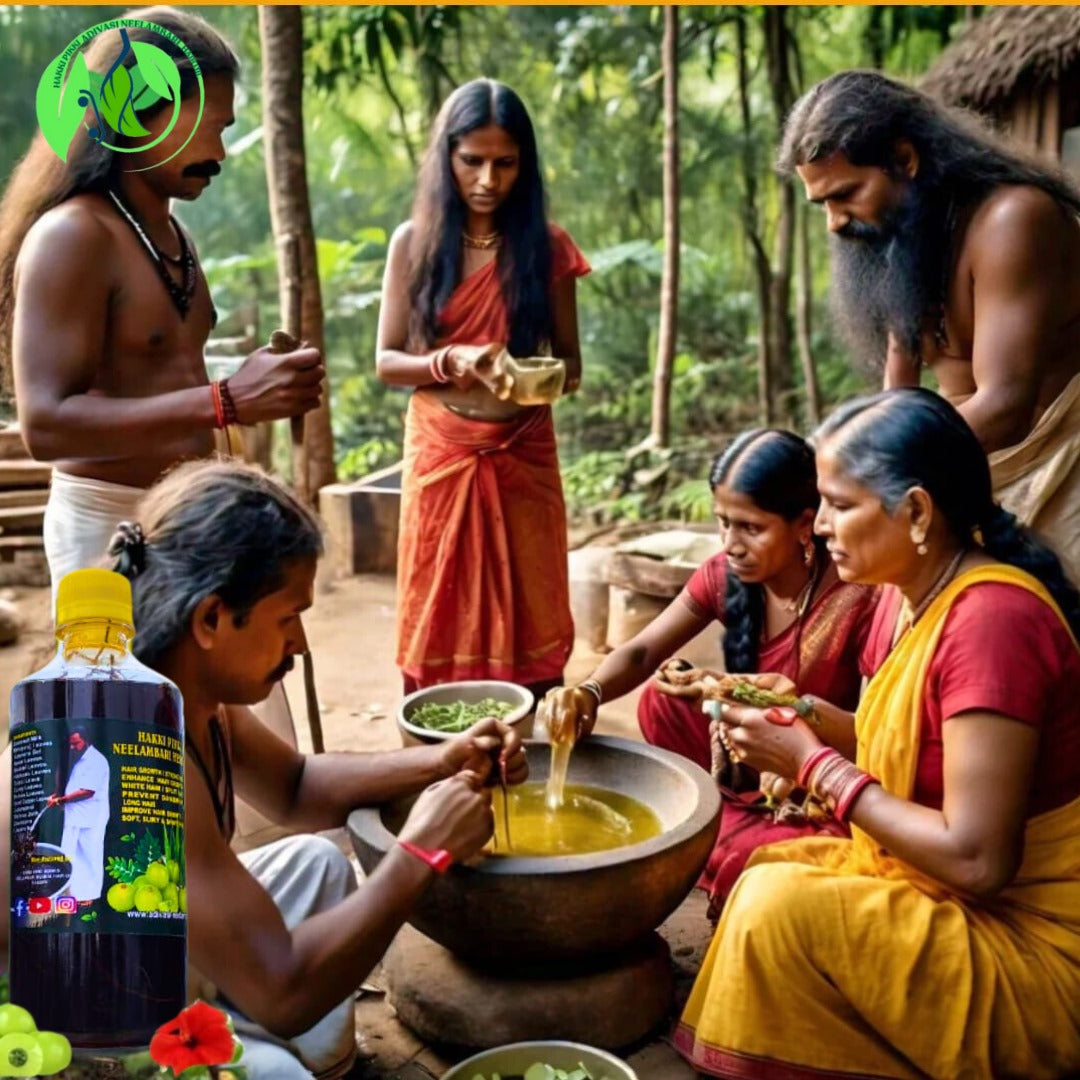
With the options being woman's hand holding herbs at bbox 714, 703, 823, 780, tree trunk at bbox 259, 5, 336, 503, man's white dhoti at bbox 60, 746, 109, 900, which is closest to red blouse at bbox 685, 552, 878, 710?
woman's hand holding herbs at bbox 714, 703, 823, 780

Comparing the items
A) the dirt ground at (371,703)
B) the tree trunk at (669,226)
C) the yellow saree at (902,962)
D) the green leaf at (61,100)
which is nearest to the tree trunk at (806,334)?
the tree trunk at (669,226)

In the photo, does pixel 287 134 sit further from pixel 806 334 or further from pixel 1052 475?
pixel 806 334

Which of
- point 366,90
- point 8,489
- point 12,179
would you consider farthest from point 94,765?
point 366,90

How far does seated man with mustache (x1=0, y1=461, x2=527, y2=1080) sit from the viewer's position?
148cm

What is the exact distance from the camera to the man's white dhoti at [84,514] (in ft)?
7.53

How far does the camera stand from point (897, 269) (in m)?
2.69

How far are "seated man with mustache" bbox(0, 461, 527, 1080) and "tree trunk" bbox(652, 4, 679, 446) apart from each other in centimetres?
541

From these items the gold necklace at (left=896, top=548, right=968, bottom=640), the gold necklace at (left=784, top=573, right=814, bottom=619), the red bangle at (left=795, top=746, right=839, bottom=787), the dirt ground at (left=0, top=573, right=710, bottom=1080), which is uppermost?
the gold necklace at (left=896, top=548, right=968, bottom=640)

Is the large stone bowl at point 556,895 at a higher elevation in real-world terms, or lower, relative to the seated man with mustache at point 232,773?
lower

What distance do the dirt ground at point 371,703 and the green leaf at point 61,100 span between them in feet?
1.84

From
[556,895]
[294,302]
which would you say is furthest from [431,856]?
[294,302]

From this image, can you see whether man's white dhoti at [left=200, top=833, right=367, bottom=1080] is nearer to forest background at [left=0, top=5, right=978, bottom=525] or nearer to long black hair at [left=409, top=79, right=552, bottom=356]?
long black hair at [left=409, top=79, right=552, bottom=356]

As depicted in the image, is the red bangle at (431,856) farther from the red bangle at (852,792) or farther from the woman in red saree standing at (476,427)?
the woman in red saree standing at (476,427)

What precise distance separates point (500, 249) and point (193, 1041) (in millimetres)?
2882
